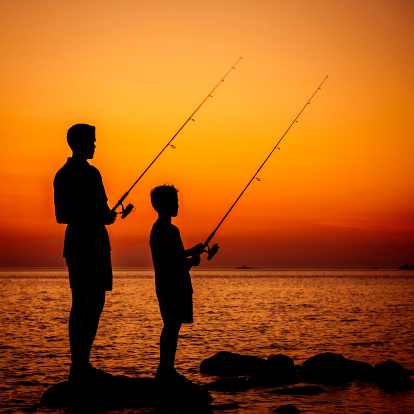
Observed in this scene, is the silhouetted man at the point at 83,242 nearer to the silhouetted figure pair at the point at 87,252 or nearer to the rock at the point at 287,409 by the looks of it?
the silhouetted figure pair at the point at 87,252

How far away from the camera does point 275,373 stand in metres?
10.5

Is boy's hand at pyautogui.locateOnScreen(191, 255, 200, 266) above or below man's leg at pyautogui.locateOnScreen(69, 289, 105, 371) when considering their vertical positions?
above

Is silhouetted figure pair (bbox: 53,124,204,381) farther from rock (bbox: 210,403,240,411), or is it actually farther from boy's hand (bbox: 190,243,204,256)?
rock (bbox: 210,403,240,411)

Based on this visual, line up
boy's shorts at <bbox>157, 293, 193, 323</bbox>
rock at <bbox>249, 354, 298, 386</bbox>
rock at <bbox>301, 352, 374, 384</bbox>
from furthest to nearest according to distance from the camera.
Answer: rock at <bbox>301, 352, 374, 384</bbox>, rock at <bbox>249, 354, 298, 386</bbox>, boy's shorts at <bbox>157, 293, 193, 323</bbox>

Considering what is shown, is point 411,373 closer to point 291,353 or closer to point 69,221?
Answer: point 291,353

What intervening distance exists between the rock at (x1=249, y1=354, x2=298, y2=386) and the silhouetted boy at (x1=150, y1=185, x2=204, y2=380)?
377 cm

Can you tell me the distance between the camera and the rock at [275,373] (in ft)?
33.5

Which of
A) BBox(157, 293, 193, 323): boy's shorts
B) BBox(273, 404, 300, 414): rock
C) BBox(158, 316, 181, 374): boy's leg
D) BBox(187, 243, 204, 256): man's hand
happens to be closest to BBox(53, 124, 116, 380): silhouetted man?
BBox(157, 293, 193, 323): boy's shorts

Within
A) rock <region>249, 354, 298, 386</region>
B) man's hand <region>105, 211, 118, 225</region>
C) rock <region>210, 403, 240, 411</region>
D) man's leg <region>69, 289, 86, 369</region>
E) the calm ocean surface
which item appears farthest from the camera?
rock <region>249, 354, 298, 386</region>

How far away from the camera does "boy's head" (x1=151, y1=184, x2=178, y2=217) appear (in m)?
6.73

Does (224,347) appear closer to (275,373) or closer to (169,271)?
(275,373)

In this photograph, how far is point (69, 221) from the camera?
6387 mm

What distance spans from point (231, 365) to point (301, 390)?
2.24 meters

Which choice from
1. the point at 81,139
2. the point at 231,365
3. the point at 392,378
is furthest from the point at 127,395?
the point at 392,378
